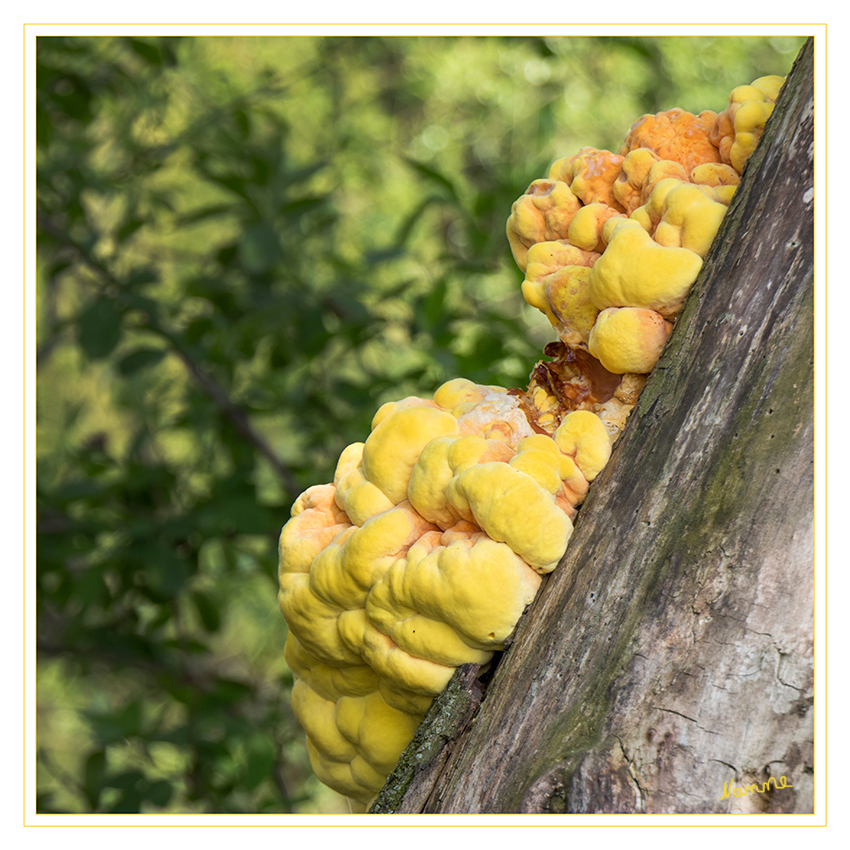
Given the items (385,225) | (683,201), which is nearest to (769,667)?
(683,201)

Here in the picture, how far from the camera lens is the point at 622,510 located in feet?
2.60

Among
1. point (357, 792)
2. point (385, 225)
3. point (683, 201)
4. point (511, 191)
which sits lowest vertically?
point (357, 792)

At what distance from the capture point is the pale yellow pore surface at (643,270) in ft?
2.64

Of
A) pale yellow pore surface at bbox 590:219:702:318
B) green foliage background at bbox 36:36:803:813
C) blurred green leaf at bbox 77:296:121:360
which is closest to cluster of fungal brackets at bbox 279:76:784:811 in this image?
pale yellow pore surface at bbox 590:219:702:318

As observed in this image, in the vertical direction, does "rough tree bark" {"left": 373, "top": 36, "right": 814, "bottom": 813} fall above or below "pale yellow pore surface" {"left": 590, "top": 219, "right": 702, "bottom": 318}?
below

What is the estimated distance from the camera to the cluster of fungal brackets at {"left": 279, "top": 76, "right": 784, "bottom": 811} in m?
0.80
